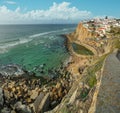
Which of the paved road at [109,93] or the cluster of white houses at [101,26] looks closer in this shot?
the paved road at [109,93]

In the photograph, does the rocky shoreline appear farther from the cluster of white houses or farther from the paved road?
the cluster of white houses

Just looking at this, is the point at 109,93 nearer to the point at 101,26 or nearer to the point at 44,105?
the point at 44,105

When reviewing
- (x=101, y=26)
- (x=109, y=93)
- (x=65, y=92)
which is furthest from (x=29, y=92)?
(x=101, y=26)

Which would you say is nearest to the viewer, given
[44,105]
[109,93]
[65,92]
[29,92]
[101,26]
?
[109,93]

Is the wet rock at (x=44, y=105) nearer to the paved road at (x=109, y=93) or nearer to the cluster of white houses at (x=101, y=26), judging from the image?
the paved road at (x=109, y=93)

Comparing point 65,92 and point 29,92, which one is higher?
point 65,92

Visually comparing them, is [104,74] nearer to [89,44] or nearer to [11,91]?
[11,91]

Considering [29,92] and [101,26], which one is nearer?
[29,92]

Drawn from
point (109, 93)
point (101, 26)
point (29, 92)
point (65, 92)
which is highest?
point (109, 93)

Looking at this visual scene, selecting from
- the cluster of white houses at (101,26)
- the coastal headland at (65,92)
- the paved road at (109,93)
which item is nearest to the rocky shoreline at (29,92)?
the coastal headland at (65,92)
